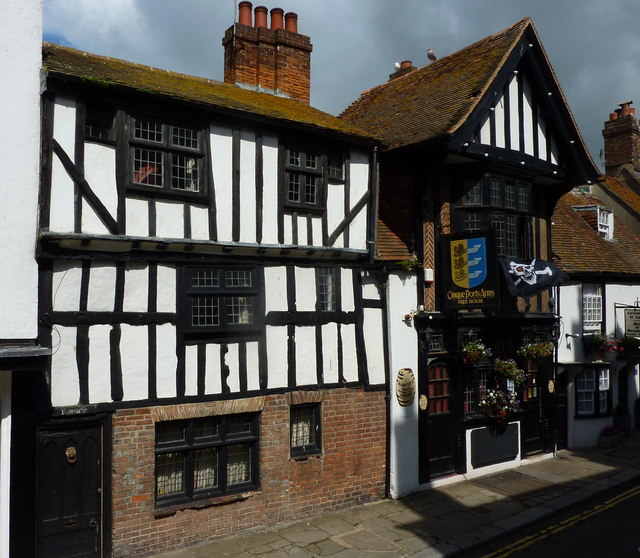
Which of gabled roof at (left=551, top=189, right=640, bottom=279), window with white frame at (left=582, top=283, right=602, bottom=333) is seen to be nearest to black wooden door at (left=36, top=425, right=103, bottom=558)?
gabled roof at (left=551, top=189, right=640, bottom=279)

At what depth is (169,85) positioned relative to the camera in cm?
976

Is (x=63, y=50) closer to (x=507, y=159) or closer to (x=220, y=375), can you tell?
(x=220, y=375)

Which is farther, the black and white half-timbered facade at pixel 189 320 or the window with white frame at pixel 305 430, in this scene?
the window with white frame at pixel 305 430

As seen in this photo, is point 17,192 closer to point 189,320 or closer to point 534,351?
point 189,320

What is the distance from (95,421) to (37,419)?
76 centimetres

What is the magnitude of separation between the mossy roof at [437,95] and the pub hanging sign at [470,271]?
2.25m

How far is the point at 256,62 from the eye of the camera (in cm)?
1358

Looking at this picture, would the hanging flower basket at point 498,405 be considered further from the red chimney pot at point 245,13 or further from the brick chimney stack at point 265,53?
the red chimney pot at point 245,13

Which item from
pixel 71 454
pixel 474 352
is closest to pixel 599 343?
pixel 474 352

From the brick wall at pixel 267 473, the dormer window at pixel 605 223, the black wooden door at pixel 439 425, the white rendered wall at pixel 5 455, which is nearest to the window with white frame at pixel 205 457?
the brick wall at pixel 267 473

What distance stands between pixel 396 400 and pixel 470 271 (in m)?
A: 3.01

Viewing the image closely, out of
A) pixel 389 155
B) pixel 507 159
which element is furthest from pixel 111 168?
pixel 507 159

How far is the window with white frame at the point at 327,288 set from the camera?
10.5 m

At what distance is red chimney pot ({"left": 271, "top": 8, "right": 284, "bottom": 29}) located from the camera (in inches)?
534
